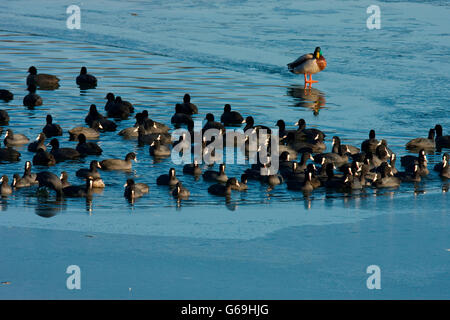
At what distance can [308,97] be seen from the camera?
27.6 meters

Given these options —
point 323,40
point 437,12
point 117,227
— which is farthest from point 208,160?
point 437,12

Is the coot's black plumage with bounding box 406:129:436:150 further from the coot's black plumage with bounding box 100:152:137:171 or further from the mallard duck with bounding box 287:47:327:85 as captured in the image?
the mallard duck with bounding box 287:47:327:85

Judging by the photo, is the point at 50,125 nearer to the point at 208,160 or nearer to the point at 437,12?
the point at 208,160

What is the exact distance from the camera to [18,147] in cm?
2100

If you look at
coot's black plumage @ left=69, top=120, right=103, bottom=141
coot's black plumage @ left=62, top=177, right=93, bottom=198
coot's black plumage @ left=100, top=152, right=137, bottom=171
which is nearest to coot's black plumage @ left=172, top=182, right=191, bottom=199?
coot's black plumage @ left=62, top=177, right=93, bottom=198

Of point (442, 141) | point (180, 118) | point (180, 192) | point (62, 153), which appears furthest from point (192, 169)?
point (442, 141)

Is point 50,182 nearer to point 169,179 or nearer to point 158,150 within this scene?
point 169,179

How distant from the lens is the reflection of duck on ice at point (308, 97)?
26203 millimetres

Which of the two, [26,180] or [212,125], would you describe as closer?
[26,180]

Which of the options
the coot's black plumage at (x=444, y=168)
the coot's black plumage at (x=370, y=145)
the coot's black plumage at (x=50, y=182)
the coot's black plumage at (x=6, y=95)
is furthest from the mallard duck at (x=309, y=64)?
the coot's black plumage at (x=50, y=182)

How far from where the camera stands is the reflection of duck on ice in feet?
86.0
